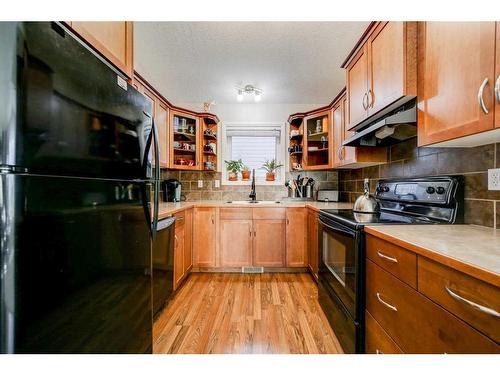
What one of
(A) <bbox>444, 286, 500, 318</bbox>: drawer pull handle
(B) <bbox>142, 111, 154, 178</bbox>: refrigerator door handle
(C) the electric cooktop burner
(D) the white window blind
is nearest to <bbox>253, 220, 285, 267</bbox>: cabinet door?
(C) the electric cooktop burner

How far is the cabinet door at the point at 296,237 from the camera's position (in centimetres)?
258

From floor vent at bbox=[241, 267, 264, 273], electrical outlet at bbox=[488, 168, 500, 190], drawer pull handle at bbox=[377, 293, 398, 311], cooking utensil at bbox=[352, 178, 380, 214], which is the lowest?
floor vent at bbox=[241, 267, 264, 273]

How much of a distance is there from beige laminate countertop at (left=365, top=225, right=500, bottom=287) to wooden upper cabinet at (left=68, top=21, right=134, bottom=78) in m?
1.61

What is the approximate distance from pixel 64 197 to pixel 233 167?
2.58 m

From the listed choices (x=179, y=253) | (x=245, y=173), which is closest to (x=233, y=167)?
(x=245, y=173)

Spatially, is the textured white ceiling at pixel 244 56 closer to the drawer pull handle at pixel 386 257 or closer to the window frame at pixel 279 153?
the window frame at pixel 279 153

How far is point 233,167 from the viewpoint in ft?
10.5

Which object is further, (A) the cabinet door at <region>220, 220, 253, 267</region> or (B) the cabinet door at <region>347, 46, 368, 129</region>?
(A) the cabinet door at <region>220, 220, 253, 267</region>

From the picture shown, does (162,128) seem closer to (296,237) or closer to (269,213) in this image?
(269,213)

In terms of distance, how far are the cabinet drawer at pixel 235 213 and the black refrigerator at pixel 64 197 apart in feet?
5.33

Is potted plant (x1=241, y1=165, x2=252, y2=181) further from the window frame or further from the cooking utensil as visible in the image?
the cooking utensil

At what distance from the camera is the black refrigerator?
546mm

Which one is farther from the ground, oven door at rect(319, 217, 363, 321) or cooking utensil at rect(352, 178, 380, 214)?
cooking utensil at rect(352, 178, 380, 214)
